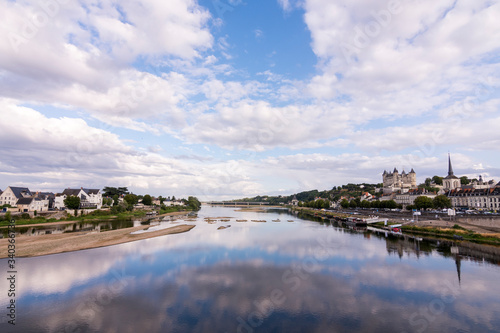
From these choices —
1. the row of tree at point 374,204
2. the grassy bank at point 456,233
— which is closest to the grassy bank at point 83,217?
the grassy bank at point 456,233

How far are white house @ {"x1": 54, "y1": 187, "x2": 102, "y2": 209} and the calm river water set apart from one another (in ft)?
263

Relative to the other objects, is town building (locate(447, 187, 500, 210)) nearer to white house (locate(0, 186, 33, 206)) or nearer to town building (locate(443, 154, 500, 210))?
town building (locate(443, 154, 500, 210))

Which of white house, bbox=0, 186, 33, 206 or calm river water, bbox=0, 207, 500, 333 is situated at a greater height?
white house, bbox=0, 186, 33, 206

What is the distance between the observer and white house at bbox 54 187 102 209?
10125 cm

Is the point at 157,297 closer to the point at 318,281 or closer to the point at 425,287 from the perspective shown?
Answer: the point at 318,281

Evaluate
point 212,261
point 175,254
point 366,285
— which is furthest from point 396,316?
point 175,254

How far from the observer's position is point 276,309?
19.5 meters

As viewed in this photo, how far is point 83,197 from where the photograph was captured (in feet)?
354

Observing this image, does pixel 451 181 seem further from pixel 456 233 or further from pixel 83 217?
pixel 83 217

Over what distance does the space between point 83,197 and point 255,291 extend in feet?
365

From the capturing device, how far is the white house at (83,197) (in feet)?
332

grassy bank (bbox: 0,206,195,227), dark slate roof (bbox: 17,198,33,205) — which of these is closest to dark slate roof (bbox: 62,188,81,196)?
dark slate roof (bbox: 17,198,33,205)

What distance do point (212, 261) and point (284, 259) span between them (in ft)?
31.5

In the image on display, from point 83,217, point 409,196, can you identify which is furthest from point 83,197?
point 409,196
